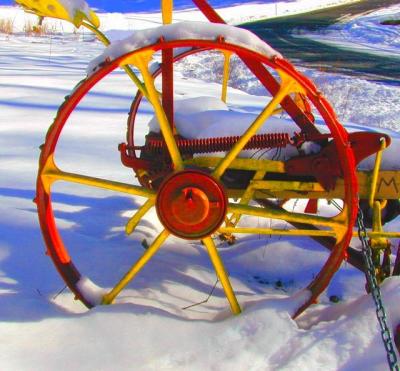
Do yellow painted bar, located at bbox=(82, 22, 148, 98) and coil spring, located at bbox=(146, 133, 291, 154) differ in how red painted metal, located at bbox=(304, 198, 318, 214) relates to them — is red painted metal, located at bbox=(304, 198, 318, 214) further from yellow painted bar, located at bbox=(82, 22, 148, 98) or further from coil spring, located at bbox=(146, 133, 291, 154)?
yellow painted bar, located at bbox=(82, 22, 148, 98)

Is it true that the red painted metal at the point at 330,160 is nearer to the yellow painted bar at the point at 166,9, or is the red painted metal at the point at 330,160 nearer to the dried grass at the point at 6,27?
the yellow painted bar at the point at 166,9

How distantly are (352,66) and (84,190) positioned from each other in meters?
6.58

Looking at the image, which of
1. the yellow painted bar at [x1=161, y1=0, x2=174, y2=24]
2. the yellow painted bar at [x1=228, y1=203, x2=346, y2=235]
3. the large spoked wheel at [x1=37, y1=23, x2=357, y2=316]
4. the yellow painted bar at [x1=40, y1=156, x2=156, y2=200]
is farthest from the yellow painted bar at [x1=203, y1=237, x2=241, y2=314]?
the yellow painted bar at [x1=161, y1=0, x2=174, y2=24]

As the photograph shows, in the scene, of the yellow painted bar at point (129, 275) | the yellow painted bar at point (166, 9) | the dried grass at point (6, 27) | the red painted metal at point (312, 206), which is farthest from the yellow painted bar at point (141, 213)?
the dried grass at point (6, 27)

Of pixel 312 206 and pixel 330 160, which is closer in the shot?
pixel 330 160

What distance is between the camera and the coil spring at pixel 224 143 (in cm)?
170

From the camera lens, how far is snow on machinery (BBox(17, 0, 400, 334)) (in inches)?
59.4

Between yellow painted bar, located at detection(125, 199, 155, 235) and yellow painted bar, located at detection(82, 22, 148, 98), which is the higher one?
yellow painted bar, located at detection(82, 22, 148, 98)

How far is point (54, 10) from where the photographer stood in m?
1.78

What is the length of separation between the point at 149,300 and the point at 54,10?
1.03 m

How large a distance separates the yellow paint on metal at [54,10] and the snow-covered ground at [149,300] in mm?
883

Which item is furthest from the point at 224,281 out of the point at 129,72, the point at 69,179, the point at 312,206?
the point at 312,206

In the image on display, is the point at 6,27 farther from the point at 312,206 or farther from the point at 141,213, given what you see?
the point at 141,213

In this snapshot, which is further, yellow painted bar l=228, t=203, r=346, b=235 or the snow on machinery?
yellow painted bar l=228, t=203, r=346, b=235
